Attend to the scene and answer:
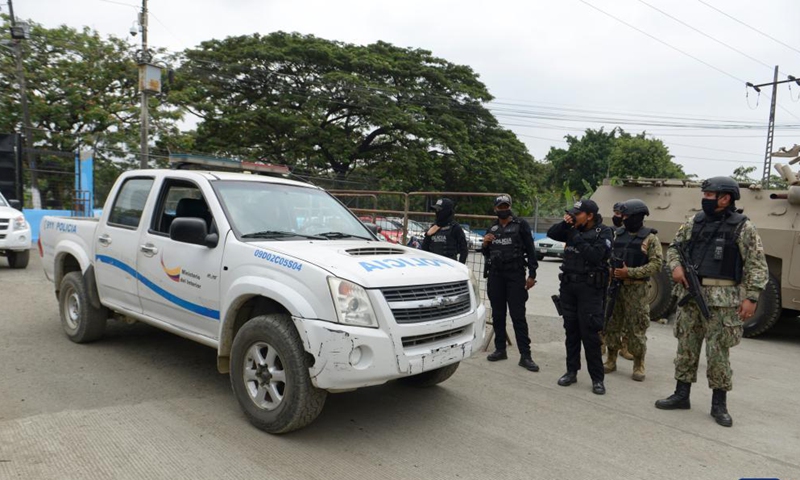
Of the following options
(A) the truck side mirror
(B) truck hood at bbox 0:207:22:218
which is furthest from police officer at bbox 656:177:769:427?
(B) truck hood at bbox 0:207:22:218

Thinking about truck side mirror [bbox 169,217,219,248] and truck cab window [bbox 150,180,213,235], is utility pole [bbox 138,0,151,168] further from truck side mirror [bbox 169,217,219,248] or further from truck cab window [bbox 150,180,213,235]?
truck side mirror [bbox 169,217,219,248]

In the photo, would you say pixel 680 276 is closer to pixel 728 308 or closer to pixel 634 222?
pixel 728 308

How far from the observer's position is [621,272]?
5602 mm

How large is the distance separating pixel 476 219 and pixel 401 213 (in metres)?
1.24

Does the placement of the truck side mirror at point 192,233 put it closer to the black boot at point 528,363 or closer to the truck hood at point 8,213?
Result: the black boot at point 528,363

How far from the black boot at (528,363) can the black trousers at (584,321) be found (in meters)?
0.41

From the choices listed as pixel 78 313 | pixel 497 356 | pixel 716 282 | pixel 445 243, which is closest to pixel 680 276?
pixel 716 282

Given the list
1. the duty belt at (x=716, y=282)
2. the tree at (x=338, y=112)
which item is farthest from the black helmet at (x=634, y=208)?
the tree at (x=338, y=112)

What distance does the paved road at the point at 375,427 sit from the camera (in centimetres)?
326

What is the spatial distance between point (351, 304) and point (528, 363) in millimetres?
2876

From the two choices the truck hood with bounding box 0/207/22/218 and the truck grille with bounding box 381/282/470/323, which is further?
the truck hood with bounding box 0/207/22/218

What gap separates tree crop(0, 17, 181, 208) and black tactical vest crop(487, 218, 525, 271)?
52.7 ft

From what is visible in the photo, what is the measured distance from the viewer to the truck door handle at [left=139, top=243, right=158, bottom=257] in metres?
4.54

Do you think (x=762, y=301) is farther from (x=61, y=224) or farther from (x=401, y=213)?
(x=61, y=224)
